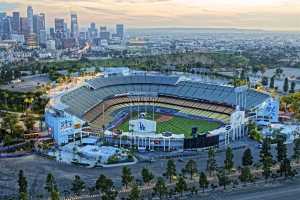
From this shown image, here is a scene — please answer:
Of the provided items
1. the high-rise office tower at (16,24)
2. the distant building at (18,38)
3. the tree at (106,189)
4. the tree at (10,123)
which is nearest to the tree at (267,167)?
the tree at (106,189)

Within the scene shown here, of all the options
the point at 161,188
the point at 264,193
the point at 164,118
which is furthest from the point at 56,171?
the point at 164,118

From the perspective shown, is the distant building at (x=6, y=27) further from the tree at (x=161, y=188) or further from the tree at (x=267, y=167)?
the tree at (x=161, y=188)

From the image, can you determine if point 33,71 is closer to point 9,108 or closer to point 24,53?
point 9,108

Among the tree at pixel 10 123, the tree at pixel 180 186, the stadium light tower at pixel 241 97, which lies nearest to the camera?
the tree at pixel 180 186

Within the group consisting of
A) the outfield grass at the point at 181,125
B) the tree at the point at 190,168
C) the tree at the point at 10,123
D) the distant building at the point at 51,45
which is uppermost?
the distant building at the point at 51,45

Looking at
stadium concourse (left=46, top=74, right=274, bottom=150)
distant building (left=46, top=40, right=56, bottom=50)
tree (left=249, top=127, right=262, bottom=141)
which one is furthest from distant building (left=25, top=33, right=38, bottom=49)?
tree (left=249, top=127, right=262, bottom=141)

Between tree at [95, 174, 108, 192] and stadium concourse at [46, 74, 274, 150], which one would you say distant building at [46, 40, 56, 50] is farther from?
tree at [95, 174, 108, 192]

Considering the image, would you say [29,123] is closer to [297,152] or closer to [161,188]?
[161,188]
